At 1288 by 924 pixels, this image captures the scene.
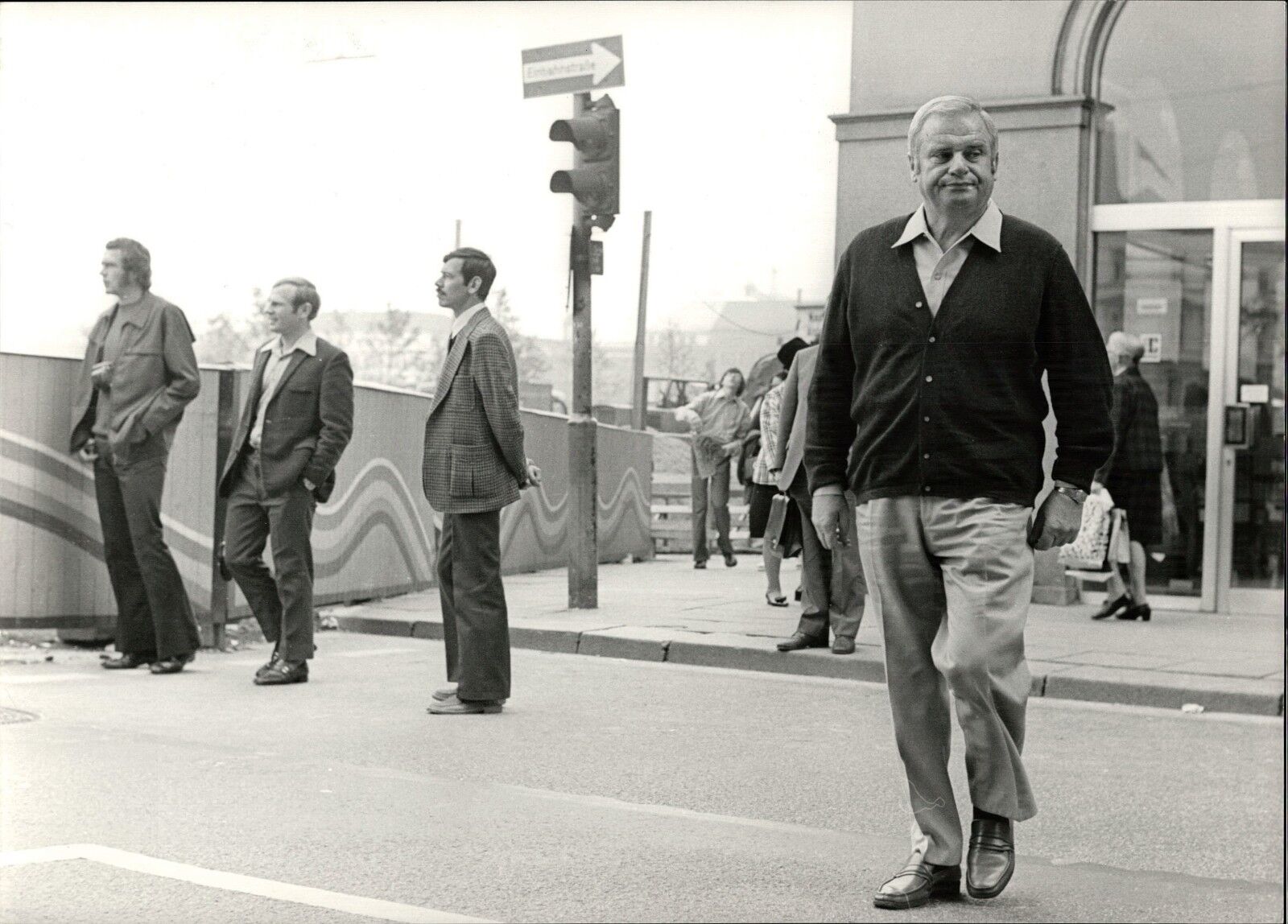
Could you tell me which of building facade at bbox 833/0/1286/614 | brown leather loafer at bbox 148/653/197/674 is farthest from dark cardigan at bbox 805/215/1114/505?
brown leather loafer at bbox 148/653/197/674

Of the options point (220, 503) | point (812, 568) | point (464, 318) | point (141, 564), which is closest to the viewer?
point (464, 318)

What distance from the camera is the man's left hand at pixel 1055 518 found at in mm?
3967

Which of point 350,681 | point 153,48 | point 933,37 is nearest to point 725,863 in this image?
point 933,37

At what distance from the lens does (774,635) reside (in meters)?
6.27

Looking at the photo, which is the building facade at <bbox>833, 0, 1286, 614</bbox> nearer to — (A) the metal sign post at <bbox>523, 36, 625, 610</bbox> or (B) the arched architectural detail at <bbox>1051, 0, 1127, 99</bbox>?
(B) the arched architectural detail at <bbox>1051, 0, 1127, 99</bbox>

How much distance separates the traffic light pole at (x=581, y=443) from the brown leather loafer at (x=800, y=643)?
2.02 feet

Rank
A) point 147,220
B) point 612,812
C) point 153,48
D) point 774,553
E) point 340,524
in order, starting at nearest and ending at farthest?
point 153,48 < point 147,220 < point 612,812 < point 774,553 < point 340,524

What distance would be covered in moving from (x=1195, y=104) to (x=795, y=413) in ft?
5.38

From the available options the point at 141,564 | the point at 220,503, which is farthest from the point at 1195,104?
the point at 220,503

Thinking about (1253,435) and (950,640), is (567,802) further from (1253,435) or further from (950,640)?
(1253,435)

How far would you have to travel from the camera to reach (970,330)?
12.8 feet

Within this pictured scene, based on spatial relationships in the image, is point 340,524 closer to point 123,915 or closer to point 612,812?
point 612,812

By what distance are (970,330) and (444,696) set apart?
11.6 feet

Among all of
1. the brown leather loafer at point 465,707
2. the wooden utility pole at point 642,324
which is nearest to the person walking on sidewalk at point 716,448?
the wooden utility pole at point 642,324
